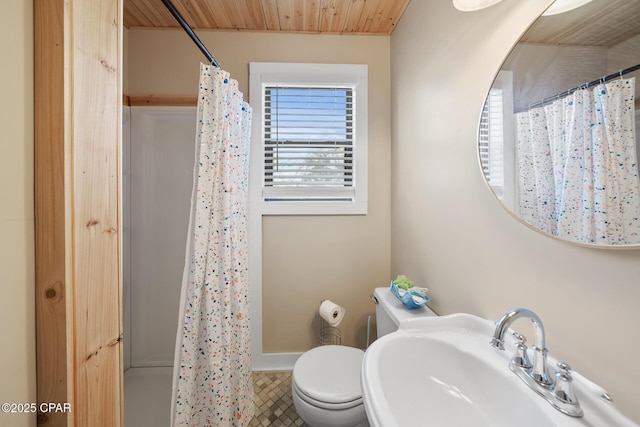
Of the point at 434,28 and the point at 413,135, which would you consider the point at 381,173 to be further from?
the point at 434,28

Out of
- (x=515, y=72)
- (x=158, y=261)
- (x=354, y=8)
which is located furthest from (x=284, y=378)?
(x=354, y=8)

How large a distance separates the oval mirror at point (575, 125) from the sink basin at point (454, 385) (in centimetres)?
39

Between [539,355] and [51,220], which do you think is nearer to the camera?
[51,220]

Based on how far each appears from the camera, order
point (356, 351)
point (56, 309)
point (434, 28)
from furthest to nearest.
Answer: point (356, 351)
point (434, 28)
point (56, 309)

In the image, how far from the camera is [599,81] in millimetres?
554

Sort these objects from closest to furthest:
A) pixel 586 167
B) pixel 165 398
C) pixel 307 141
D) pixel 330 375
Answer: pixel 586 167
pixel 330 375
pixel 165 398
pixel 307 141

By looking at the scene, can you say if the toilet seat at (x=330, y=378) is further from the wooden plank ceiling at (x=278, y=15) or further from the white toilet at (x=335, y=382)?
the wooden plank ceiling at (x=278, y=15)

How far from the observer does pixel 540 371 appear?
61 cm

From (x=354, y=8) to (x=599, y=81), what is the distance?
143 centimetres

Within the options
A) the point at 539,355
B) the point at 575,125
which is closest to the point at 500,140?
the point at 575,125

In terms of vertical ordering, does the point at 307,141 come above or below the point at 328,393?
above

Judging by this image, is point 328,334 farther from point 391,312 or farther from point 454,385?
point 454,385

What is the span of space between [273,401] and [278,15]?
8.10 feet

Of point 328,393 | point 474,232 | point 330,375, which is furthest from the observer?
point 330,375
